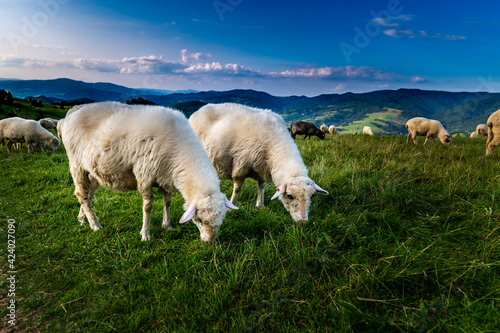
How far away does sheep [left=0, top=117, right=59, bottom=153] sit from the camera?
1338cm

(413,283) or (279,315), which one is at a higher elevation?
(413,283)

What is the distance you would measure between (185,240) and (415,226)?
4.08 m

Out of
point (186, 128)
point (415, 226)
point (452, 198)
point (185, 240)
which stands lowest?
point (185, 240)

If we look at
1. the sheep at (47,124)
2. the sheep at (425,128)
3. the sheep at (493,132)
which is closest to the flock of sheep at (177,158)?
the sheep at (493,132)

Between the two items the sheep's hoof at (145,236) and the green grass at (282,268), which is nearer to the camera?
the green grass at (282,268)

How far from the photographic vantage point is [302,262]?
122 inches

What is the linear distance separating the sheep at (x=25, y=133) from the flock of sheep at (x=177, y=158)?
11893 mm

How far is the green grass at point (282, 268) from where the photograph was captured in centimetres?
240

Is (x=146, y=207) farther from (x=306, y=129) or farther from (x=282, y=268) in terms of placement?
(x=306, y=129)

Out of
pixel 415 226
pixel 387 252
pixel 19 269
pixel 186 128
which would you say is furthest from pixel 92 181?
pixel 415 226

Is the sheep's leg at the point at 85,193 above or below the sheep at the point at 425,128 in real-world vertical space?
below

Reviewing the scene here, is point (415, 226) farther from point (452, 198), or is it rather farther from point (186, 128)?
point (186, 128)

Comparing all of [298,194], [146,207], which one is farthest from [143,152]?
[298,194]

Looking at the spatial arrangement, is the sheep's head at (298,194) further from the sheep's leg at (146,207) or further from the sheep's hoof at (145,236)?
the sheep's hoof at (145,236)
